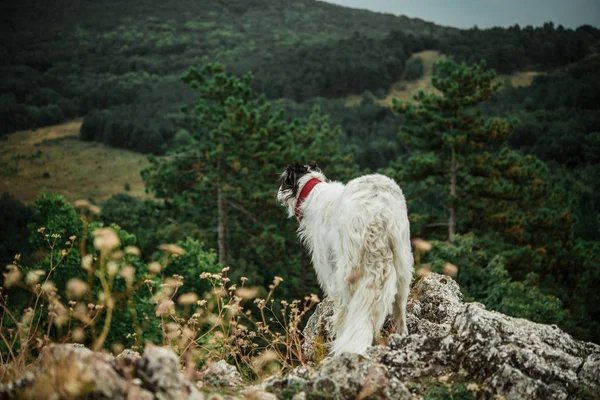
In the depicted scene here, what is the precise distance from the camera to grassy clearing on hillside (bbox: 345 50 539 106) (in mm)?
112000

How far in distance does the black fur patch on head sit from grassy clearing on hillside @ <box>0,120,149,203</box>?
54655mm

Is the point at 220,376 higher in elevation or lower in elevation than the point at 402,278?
lower

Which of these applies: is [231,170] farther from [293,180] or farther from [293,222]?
[293,180]

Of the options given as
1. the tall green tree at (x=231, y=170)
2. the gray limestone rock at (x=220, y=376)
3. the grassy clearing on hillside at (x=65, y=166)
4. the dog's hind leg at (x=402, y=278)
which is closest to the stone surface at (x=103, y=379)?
the gray limestone rock at (x=220, y=376)

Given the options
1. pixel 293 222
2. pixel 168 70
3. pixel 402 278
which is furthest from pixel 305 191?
pixel 168 70

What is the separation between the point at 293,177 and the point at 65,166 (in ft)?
278

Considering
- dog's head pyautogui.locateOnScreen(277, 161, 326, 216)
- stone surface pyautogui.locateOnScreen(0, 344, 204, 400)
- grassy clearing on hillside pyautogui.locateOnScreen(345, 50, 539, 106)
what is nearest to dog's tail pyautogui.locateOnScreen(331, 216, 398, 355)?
dog's head pyautogui.locateOnScreen(277, 161, 326, 216)

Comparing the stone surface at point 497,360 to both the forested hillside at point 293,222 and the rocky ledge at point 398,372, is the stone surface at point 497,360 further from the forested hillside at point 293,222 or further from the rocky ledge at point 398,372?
the forested hillside at point 293,222

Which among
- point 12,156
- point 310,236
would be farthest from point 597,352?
point 12,156

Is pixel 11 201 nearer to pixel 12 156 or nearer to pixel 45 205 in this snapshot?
pixel 45 205

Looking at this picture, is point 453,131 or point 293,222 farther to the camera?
point 293,222

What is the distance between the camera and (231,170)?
30.4m

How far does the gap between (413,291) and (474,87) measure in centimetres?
2187

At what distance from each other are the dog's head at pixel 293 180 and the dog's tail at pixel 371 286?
1.86 metres
